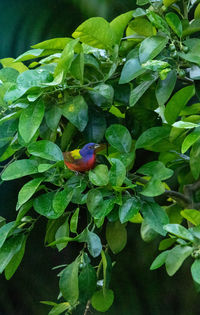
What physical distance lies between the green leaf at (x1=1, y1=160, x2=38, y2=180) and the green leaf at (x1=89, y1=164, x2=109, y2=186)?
105 millimetres

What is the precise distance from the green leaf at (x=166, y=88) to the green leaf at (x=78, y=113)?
12 centimetres

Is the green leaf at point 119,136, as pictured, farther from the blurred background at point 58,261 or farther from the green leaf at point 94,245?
the blurred background at point 58,261

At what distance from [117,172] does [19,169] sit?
0.18m

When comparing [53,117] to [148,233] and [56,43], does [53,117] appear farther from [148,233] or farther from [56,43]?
[148,233]

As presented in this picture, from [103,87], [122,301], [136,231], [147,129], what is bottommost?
[122,301]

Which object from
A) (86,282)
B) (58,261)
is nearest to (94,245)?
(86,282)

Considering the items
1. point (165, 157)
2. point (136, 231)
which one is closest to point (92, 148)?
point (165, 157)

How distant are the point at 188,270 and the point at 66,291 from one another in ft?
A: 1.79

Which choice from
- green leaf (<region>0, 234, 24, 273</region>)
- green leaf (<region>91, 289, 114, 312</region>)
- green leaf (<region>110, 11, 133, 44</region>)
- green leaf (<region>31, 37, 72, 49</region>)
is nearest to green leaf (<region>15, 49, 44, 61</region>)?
green leaf (<region>31, 37, 72, 49</region>)

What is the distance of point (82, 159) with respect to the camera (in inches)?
29.7

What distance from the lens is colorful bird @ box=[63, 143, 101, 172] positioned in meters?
0.76

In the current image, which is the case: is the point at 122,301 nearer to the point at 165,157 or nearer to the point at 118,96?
the point at 165,157

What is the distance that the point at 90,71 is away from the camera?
81cm

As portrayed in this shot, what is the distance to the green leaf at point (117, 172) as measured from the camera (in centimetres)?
69
